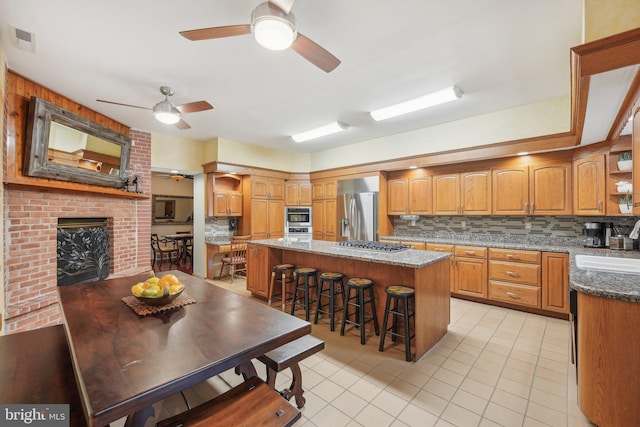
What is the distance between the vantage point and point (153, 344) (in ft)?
3.99

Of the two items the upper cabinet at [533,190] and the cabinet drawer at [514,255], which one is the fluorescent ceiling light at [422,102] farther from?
the cabinet drawer at [514,255]

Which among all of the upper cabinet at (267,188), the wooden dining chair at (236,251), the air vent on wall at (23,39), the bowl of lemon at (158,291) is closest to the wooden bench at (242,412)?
the bowl of lemon at (158,291)

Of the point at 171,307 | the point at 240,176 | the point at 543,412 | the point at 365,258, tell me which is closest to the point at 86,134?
the point at 240,176

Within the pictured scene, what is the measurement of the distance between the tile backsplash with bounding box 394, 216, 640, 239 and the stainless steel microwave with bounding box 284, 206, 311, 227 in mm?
1973

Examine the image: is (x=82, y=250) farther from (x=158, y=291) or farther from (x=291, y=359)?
(x=291, y=359)

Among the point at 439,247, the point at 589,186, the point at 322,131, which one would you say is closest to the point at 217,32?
the point at 322,131

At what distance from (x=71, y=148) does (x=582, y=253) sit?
5.86 m

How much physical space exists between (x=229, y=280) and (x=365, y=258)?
3707 millimetres

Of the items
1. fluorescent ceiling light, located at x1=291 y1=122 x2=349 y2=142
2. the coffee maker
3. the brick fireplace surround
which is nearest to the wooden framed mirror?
the brick fireplace surround

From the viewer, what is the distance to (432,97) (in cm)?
312

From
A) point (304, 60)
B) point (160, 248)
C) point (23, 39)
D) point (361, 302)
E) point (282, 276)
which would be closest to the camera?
point (23, 39)

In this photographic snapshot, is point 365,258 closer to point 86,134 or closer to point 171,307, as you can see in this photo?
point 171,307

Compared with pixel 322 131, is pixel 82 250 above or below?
below

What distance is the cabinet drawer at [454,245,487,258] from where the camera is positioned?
3.87 meters
